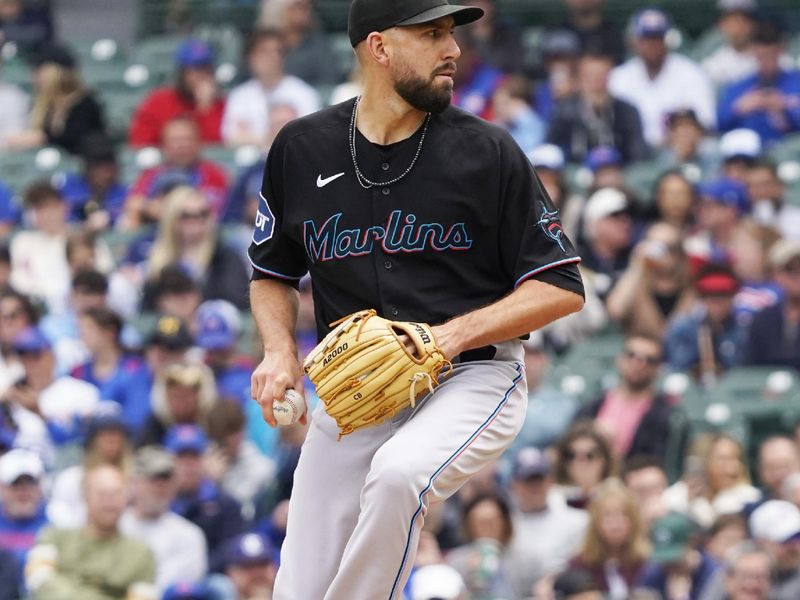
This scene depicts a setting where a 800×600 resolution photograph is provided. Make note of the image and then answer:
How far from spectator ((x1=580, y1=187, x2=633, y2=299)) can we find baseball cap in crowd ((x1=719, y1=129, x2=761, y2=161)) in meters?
0.77

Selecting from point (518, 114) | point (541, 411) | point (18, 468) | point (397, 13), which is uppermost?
Answer: point (397, 13)

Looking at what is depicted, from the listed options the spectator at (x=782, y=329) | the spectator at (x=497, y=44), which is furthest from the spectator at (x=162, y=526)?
the spectator at (x=497, y=44)

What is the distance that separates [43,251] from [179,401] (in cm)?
217

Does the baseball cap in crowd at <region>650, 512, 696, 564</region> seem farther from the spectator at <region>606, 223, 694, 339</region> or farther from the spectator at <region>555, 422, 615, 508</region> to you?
the spectator at <region>606, 223, 694, 339</region>

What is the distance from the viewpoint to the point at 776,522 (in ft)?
25.7

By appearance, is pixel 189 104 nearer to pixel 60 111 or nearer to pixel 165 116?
pixel 165 116

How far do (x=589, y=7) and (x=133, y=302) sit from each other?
3.87m

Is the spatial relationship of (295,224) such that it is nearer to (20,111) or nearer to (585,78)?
(585,78)

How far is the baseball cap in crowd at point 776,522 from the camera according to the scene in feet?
25.6

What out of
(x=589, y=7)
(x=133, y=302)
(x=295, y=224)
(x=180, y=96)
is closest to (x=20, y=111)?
(x=180, y=96)

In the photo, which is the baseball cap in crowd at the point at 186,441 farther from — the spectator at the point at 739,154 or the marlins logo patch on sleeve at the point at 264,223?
the marlins logo patch on sleeve at the point at 264,223

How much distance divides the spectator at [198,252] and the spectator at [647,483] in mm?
2703

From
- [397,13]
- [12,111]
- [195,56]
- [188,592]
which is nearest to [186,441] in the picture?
[188,592]

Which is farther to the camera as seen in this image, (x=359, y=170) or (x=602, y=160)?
(x=602, y=160)
